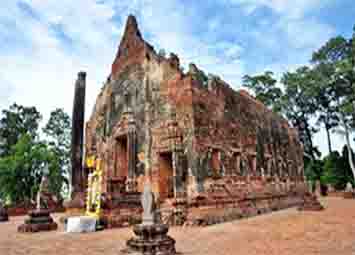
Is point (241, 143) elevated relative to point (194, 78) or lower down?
lower down

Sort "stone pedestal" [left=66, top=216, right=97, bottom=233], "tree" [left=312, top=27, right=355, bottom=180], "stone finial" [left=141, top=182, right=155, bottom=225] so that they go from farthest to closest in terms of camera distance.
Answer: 1. "tree" [left=312, top=27, right=355, bottom=180]
2. "stone pedestal" [left=66, top=216, right=97, bottom=233]
3. "stone finial" [left=141, top=182, right=155, bottom=225]

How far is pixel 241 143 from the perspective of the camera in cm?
1427

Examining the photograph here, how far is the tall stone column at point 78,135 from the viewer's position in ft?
36.6

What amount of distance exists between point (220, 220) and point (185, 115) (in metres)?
4.15

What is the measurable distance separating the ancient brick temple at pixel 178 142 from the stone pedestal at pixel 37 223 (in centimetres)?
191

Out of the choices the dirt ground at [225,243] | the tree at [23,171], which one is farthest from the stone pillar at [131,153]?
the tree at [23,171]

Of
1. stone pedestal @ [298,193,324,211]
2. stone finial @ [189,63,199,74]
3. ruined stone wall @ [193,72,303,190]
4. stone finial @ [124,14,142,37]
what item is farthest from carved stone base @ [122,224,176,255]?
stone finial @ [124,14,142,37]

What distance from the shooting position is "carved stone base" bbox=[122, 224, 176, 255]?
5367 millimetres

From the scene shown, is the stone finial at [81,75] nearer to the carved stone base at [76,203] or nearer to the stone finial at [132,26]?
the stone finial at [132,26]

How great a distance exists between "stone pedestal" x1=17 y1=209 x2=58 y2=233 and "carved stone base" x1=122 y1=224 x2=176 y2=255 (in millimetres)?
5031

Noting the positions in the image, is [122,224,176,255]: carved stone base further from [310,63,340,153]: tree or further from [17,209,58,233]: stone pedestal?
[310,63,340,153]: tree

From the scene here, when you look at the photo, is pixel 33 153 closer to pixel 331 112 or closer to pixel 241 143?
pixel 241 143

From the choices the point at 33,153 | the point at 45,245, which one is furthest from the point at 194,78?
the point at 33,153

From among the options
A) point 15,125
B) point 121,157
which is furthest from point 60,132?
point 121,157
